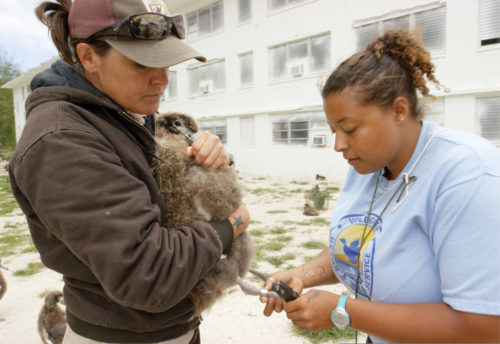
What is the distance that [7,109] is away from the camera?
32.1 m

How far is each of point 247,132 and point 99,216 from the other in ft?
48.8

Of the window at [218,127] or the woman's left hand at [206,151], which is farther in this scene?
the window at [218,127]

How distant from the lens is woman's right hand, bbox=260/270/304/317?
1.68 meters

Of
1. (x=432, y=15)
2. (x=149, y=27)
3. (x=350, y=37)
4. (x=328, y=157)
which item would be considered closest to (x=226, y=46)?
(x=350, y=37)

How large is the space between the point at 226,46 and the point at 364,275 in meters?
15.9

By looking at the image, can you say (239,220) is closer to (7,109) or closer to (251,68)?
(251,68)

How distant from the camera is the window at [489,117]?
917 centimetres

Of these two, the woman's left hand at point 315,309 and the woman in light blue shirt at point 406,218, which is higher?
the woman in light blue shirt at point 406,218

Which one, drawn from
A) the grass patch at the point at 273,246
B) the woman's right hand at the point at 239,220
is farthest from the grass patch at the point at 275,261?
the woman's right hand at the point at 239,220

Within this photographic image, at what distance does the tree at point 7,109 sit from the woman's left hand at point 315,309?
120 feet

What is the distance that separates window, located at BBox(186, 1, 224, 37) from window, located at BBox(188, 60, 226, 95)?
5.73 feet

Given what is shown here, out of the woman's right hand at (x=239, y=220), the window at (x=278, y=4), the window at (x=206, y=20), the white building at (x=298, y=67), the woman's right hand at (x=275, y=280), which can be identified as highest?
the window at (x=206, y=20)

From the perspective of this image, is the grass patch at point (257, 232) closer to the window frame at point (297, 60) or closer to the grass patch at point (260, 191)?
the grass patch at point (260, 191)

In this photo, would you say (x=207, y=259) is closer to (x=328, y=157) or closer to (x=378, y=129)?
(x=378, y=129)
